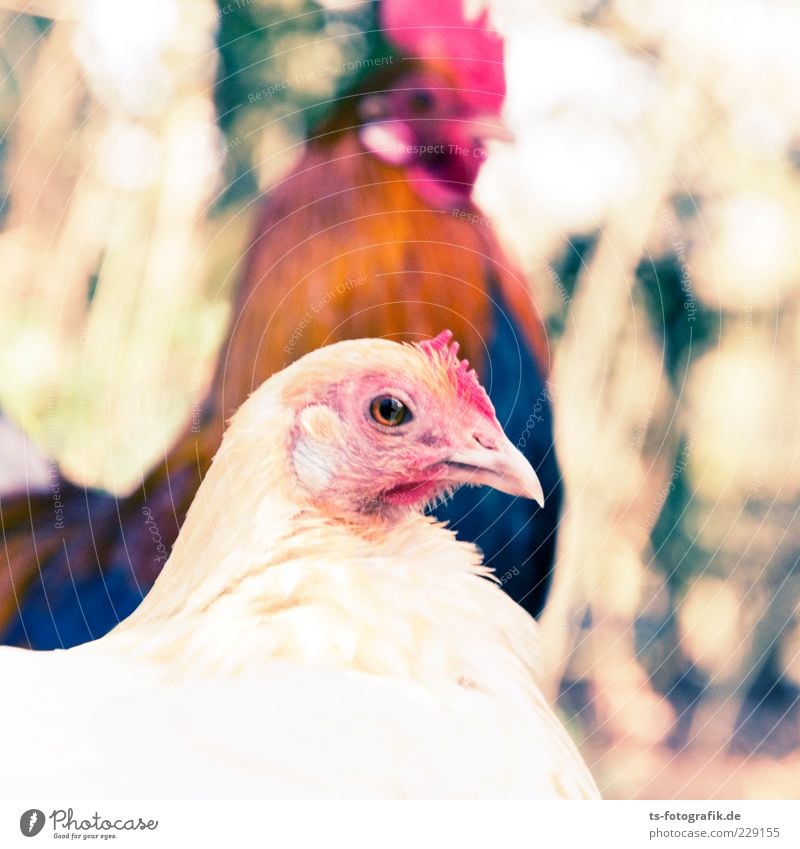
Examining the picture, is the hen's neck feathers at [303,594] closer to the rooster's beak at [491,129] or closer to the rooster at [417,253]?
the rooster at [417,253]

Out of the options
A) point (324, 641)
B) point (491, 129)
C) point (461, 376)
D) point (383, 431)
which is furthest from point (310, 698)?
point (491, 129)

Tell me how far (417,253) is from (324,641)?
567 mm

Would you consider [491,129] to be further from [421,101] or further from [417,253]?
[417,253]

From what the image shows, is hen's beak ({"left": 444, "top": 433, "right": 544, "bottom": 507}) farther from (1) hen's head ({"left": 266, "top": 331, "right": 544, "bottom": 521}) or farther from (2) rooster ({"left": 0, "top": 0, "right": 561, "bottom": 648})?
(2) rooster ({"left": 0, "top": 0, "right": 561, "bottom": 648})

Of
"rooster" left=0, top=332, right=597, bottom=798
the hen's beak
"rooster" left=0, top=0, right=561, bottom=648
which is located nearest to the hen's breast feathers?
"rooster" left=0, top=332, right=597, bottom=798

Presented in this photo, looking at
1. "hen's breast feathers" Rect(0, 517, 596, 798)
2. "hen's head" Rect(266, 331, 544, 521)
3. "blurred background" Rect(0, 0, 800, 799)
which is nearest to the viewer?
"hen's breast feathers" Rect(0, 517, 596, 798)

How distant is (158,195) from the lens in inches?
45.7

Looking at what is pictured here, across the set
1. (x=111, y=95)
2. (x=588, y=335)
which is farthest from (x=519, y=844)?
(x=111, y=95)

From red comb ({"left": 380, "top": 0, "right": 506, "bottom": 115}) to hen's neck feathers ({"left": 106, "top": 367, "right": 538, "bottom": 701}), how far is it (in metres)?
0.51

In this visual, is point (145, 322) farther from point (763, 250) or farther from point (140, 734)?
point (763, 250)

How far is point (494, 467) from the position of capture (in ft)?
3.29

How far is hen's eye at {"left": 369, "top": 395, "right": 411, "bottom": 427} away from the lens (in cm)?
99

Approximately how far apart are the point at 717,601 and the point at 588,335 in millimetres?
431

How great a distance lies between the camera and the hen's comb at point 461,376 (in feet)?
3.34
